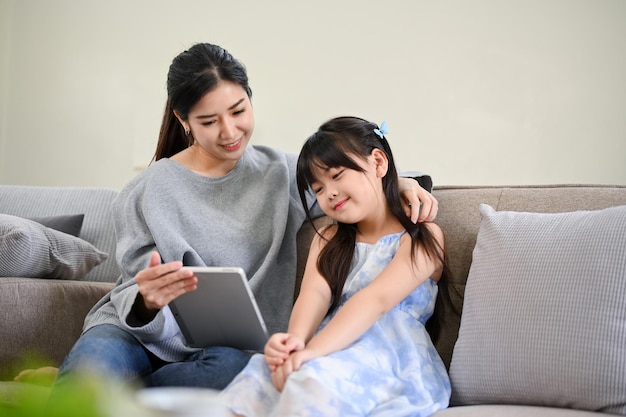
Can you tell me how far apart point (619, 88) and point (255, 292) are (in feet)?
6.69

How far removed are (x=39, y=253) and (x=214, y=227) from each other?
1.64 ft

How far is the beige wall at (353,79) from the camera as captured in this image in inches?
123

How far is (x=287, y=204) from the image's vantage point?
1860mm

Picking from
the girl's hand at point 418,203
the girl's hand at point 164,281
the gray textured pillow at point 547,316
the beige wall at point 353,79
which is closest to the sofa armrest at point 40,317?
the girl's hand at point 164,281

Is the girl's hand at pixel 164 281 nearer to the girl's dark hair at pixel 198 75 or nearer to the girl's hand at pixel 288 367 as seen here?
the girl's hand at pixel 288 367

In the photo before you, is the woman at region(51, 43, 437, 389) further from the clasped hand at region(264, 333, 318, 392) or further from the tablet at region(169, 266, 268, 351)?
the clasped hand at region(264, 333, 318, 392)

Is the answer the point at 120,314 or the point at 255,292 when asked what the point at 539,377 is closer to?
the point at 255,292

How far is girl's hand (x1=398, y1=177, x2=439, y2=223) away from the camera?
163 cm

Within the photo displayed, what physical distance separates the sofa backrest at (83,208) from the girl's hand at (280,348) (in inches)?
44.7

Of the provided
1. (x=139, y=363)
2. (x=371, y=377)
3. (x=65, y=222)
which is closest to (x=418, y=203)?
(x=371, y=377)

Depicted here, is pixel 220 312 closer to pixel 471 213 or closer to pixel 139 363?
pixel 139 363

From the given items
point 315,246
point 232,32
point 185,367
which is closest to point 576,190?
point 315,246

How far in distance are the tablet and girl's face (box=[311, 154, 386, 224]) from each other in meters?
0.27

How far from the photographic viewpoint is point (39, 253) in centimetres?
195
